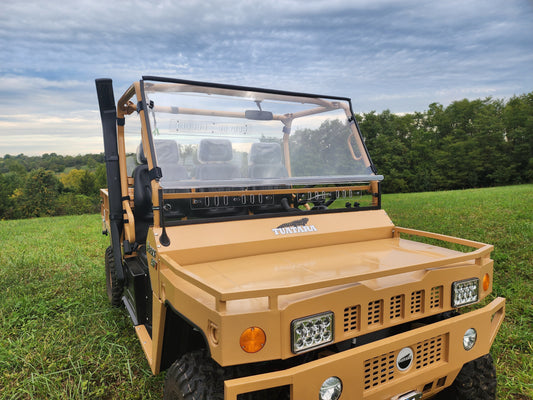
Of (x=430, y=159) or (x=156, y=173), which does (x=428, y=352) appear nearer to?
(x=156, y=173)

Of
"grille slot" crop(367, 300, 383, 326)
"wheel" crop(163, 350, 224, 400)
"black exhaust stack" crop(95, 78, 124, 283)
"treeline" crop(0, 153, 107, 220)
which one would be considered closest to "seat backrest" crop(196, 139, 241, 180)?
"black exhaust stack" crop(95, 78, 124, 283)

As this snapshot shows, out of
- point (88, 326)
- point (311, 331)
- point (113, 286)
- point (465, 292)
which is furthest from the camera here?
point (113, 286)

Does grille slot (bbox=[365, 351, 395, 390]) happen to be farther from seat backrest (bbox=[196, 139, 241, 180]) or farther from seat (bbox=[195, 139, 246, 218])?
seat backrest (bbox=[196, 139, 241, 180])

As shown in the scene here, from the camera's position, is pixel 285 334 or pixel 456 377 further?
pixel 456 377

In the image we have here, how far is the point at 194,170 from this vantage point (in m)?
3.67

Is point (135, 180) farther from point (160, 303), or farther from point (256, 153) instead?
point (160, 303)

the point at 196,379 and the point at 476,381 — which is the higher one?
the point at 196,379

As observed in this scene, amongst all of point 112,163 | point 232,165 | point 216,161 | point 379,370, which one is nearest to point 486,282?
point 379,370

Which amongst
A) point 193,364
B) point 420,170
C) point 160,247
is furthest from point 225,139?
point 420,170

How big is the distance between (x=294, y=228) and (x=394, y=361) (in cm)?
141

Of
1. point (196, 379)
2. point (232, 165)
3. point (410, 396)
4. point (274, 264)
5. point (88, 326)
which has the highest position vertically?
point (232, 165)

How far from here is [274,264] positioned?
9.41 ft

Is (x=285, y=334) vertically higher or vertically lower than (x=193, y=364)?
higher

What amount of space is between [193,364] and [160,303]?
1.84 feet
